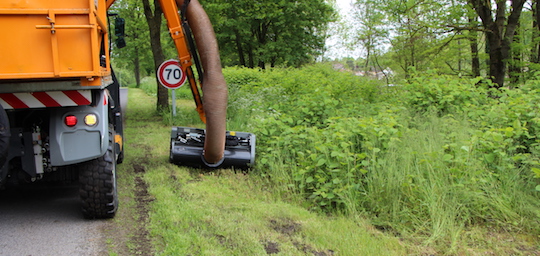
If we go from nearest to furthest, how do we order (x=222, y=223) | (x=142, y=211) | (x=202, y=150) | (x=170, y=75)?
1. (x=222, y=223)
2. (x=142, y=211)
3. (x=202, y=150)
4. (x=170, y=75)

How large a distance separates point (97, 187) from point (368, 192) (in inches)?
129

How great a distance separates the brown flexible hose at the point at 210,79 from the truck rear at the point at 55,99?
6.06 feet

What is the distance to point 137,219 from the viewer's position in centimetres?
510

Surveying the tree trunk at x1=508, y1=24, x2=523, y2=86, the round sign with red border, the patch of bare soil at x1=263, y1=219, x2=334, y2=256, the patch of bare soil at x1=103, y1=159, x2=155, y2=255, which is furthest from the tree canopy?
the patch of bare soil at x1=263, y1=219, x2=334, y2=256

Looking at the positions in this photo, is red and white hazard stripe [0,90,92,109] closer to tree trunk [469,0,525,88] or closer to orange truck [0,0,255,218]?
orange truck [0,0,255,218]

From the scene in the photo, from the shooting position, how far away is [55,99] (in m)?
4.59

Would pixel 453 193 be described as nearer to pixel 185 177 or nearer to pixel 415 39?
pixel 185 177

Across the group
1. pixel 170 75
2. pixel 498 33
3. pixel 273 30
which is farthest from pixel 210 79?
pixel 273 30

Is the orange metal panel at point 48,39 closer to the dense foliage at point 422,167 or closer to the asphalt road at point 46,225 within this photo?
the asphalt road at point 46,225

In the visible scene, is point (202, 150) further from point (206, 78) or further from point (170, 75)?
point (170, 75)

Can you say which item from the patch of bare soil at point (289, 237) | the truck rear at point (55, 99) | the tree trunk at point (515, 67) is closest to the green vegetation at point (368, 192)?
the patch of bare soil at point (289, 237)

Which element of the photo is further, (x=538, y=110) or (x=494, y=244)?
(x=538, y=110)

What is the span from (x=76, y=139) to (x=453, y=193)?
4.29 m

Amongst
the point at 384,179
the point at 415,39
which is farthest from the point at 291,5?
the point at 384,179
